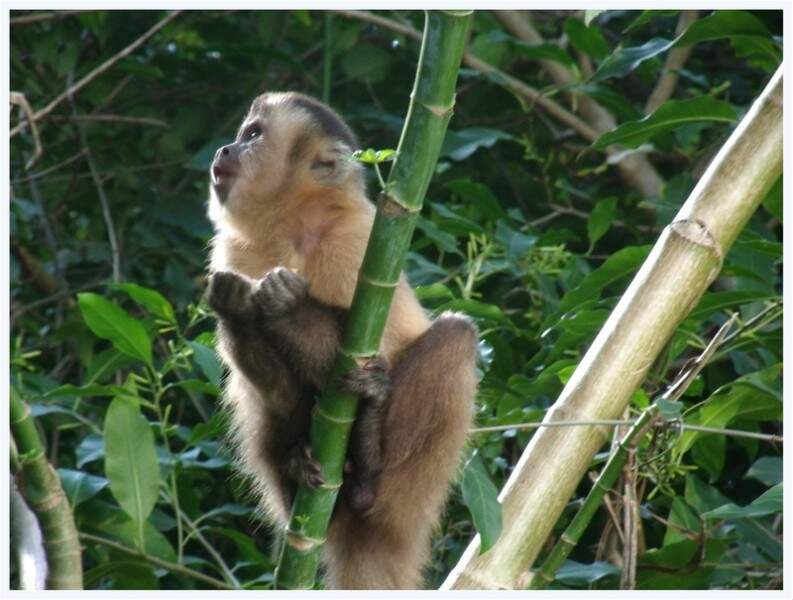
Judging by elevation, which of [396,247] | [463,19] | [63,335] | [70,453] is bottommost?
[70,453]

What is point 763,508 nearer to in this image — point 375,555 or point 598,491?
point 598,491

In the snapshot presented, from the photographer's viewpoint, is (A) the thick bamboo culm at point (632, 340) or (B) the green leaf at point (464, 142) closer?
(A) the thick bamboo culm at point (632, 340)

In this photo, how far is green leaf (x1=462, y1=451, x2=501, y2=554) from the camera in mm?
3041

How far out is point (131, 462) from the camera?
14.2 ft

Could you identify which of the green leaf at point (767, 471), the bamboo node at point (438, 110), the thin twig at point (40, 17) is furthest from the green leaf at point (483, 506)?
the thin twig at point (40, 17)

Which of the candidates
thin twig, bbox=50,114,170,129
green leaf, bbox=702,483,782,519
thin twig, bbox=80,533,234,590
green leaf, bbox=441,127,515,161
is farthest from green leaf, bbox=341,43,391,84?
green leaf, bbox=702,483,782,519

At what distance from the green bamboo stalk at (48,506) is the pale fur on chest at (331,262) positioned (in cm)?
131

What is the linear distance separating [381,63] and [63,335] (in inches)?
83.0

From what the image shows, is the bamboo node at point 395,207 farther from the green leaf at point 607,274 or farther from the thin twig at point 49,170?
the thin twig at point 49,170

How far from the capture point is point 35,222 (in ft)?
22.1

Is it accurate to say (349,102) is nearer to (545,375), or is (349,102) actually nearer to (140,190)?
(140,190)

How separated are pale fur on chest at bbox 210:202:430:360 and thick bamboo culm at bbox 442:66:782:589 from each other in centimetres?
91

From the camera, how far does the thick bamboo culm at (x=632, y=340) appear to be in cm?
315

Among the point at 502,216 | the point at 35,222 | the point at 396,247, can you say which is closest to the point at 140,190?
the point at 35,222
